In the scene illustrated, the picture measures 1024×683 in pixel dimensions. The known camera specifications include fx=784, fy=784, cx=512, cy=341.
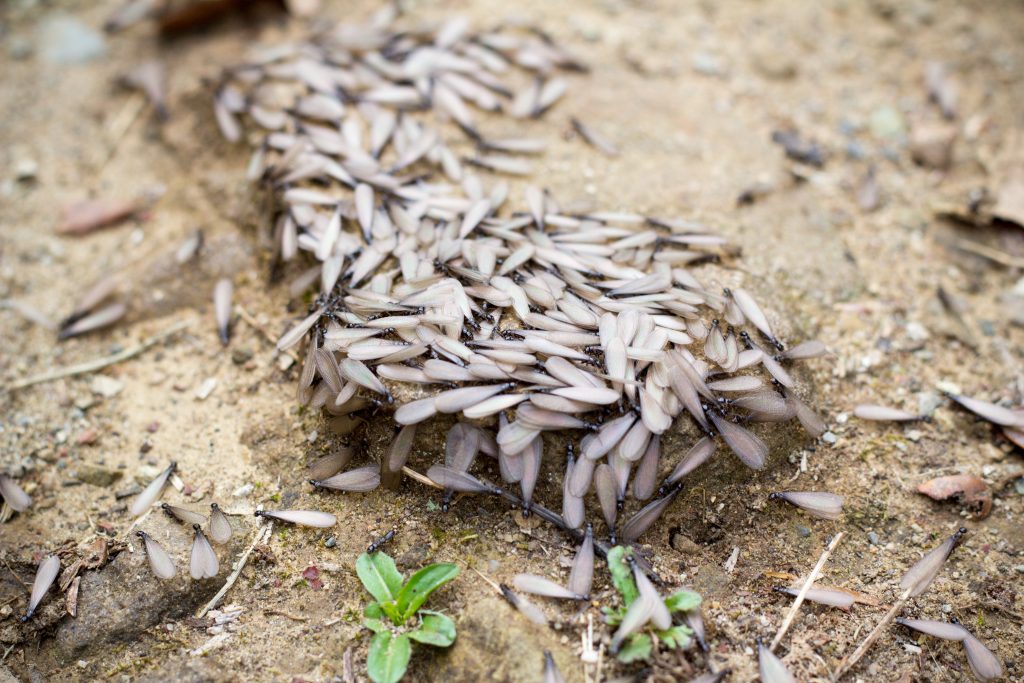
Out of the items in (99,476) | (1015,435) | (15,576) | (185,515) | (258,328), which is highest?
(1015,435)

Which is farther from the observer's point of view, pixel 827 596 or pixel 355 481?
pixel 355 481

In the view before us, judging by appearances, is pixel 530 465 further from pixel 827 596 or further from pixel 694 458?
pixel 827 596

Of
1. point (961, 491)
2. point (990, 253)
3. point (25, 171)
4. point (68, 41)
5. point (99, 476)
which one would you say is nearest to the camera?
point (961, 491)

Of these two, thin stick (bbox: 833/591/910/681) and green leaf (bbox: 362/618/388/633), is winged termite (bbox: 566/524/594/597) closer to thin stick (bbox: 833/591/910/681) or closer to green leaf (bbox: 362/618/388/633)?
green leaf (bbox: 362/618/388/633)

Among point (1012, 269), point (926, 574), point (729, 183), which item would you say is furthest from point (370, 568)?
point (1012, 269)

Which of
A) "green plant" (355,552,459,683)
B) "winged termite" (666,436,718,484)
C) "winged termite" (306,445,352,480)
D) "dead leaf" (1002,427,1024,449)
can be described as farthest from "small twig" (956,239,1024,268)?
"winged termite" (306,445,352,480)

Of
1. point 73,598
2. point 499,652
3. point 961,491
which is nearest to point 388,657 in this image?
point 499,652
